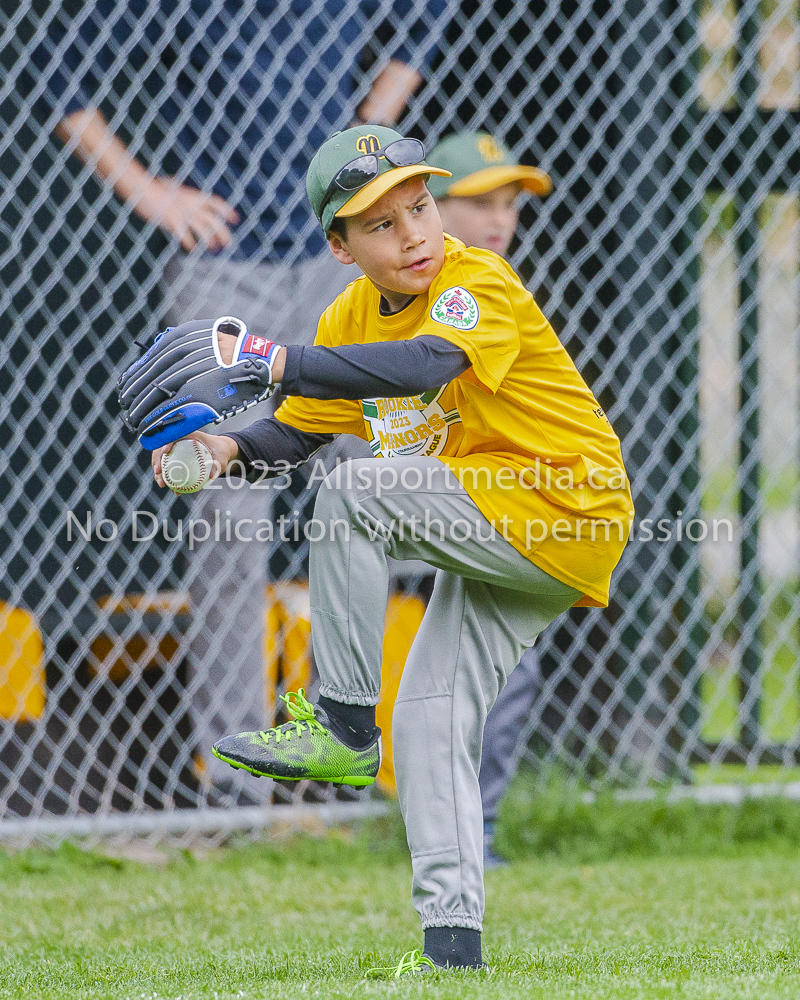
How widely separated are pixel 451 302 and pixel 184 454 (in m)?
0.57

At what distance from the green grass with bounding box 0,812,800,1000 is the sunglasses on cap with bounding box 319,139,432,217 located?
1.41 meters

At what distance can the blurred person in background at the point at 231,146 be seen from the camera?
3604 millimetres

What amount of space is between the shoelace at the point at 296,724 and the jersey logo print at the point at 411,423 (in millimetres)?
503

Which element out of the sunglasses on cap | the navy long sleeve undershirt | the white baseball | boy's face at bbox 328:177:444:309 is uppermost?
the sunglasses on cap

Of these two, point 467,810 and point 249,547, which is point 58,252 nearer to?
point 249,547

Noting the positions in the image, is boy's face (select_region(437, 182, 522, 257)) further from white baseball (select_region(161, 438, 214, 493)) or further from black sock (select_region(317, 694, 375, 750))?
black sock (select_region(317, 694, 375, 750))

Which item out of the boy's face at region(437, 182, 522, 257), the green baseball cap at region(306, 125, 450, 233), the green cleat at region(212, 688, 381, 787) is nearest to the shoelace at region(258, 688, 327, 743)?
the green cleat at region(212, 688, 381, 787)

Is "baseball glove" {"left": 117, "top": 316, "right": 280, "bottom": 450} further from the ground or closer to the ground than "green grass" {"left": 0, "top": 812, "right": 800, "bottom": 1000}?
further from the ground

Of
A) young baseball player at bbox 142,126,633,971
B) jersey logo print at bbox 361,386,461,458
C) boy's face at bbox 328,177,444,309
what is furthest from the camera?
jersey logo print at bbox 361,386,461,458

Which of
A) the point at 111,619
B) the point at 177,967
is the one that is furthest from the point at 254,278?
the point at 177,967

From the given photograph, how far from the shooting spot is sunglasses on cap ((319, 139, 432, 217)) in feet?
7.19

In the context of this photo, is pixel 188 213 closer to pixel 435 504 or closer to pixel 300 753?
pixel 435 504

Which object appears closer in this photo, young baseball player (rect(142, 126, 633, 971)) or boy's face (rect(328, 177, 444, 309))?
young baseball player (rect(142, 126, 633, 971))

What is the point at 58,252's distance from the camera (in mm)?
3801
